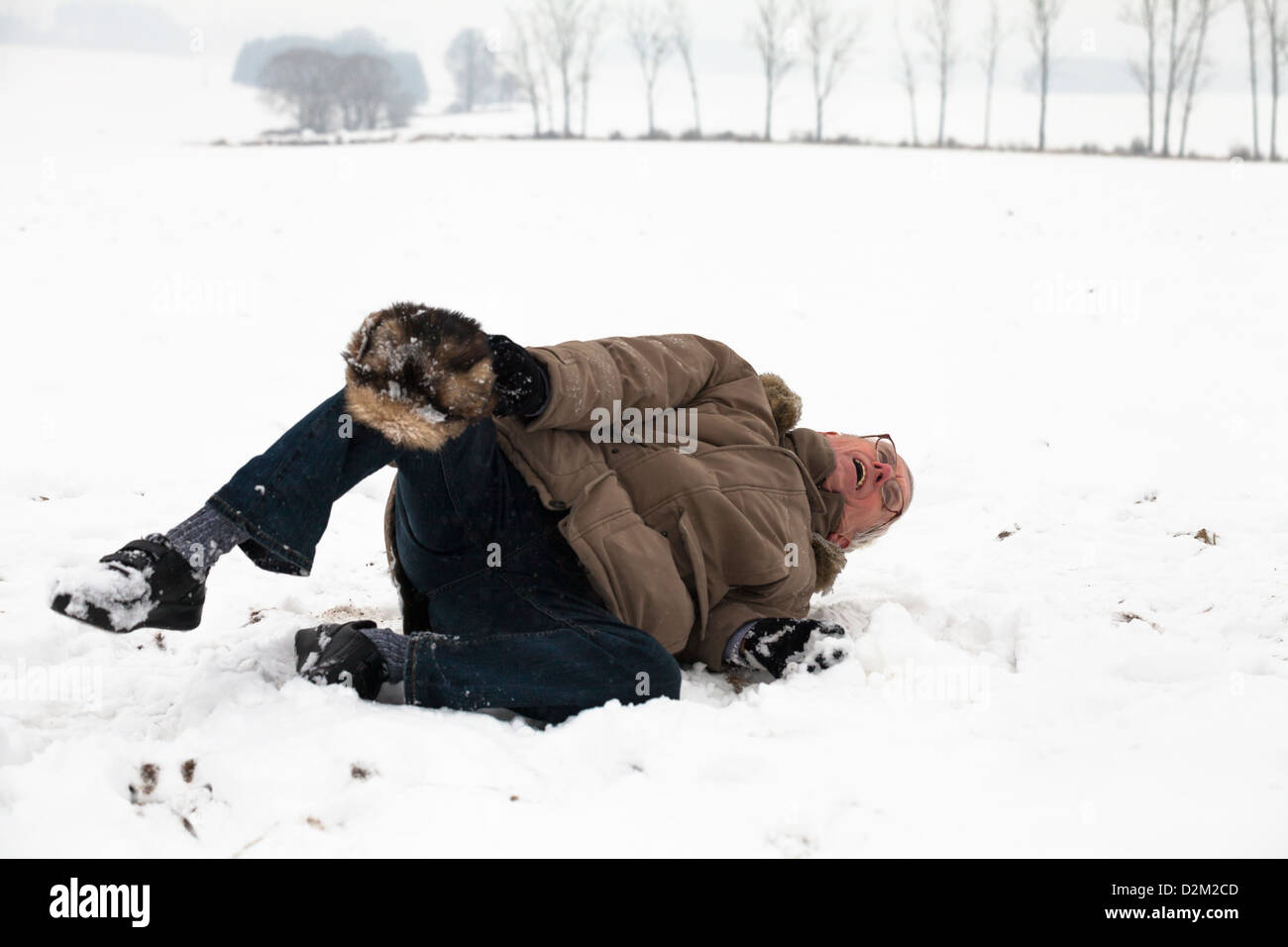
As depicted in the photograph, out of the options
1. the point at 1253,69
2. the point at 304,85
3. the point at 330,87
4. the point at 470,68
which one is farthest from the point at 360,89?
the point at 1253,69

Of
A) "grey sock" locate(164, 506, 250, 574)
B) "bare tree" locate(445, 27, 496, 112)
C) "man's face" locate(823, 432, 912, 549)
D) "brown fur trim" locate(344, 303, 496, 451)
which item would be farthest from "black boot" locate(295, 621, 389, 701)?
"bare tree" locate(445, 27, 496, 112)

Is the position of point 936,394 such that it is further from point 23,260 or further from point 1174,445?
point 23,260

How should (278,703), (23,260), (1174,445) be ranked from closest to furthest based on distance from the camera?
(278,703) → (1174,445) → (23,260)

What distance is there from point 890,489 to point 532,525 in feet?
4.01

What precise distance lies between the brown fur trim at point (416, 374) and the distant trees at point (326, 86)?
84.8 feet

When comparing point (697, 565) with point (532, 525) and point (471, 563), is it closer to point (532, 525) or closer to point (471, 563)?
point (532, 525)

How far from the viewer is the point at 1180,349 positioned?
777cm

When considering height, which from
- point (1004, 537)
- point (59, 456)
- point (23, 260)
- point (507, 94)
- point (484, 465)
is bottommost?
point (1004, 537)

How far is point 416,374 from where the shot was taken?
73.4 inches

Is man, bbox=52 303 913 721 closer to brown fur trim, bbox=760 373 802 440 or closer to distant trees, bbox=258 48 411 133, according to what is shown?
brown fur trim, bbox=760 373 802 440

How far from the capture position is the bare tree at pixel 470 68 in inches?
1330

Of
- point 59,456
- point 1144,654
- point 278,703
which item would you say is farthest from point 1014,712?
point 59,456

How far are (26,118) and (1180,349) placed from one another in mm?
16111

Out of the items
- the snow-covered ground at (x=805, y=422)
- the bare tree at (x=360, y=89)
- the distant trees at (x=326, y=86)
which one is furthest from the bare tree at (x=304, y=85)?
the snow-covered ground at (x=805, y=422)
